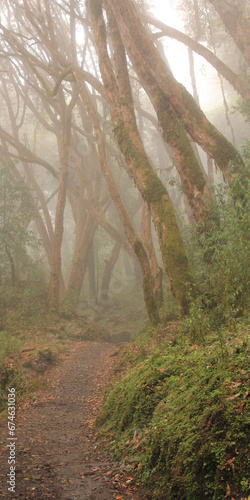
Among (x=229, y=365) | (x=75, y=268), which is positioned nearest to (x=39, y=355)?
(x=229, y=365)

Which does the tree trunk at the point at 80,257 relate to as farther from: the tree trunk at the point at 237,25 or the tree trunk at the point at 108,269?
the tree trunk at the point at 237,25

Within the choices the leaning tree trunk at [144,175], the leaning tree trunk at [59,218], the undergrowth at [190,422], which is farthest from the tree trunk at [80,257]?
the undergrowth at [190,422]

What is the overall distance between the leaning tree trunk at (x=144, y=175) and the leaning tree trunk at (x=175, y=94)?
1013 mm

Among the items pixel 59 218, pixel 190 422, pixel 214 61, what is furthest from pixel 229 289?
pixel 214 61

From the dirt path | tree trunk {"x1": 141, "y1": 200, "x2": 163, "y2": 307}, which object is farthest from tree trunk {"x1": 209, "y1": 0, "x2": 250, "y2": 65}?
the dirt path

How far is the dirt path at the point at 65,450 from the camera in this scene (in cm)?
336

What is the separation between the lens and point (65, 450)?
4633 mm

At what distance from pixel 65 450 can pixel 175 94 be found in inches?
299

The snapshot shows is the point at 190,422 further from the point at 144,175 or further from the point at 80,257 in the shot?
the point at 80,257

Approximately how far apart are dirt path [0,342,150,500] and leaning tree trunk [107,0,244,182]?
223 inches

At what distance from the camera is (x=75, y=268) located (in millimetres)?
17750

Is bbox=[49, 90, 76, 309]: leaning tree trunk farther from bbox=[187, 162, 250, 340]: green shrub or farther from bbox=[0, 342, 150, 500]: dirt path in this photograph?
bbox=[187, 162, 250, 340]: green shrub

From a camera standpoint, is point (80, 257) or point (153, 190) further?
point (80, 257)

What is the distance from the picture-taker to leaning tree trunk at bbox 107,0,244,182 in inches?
326
